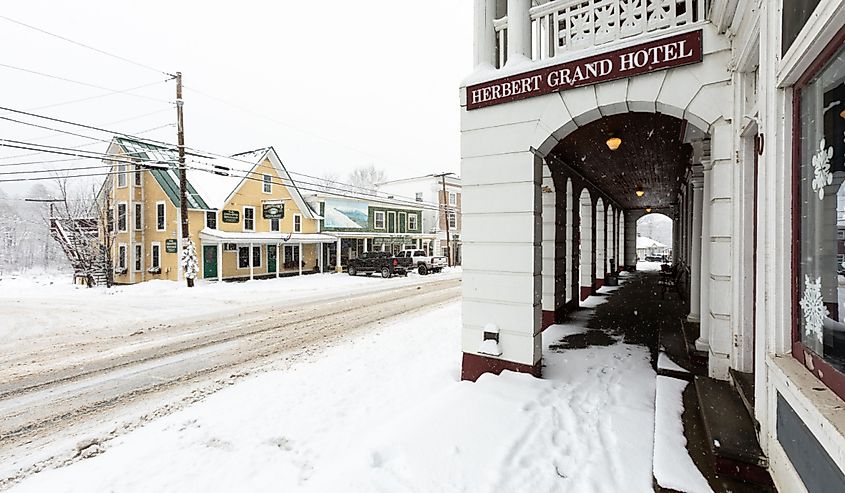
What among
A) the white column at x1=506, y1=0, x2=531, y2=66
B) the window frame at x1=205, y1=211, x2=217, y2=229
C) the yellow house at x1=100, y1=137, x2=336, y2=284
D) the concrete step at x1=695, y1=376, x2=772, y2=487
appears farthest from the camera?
the window frame at x1=205, y1=211, x2=217, y2=229

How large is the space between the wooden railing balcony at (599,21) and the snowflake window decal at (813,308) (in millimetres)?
3063

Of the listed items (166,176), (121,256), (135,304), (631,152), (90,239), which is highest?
(166,176)

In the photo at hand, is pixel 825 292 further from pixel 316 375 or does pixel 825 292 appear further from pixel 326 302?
pixel 326 302

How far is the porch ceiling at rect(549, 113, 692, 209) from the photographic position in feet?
19.8

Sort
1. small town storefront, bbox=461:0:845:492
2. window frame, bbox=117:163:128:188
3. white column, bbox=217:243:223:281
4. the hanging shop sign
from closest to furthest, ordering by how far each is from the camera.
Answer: small town storefront, bbox=461:0:845:492 → white column, bbox=217:243:223:281 → window frame, bbox=117:163:128:188 → the hanging shop sign

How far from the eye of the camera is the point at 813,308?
7.03 ft

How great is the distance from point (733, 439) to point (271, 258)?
82.3 feet

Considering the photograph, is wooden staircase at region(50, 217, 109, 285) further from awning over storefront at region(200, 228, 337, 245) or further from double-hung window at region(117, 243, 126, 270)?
awning over storefront at region(200, 228, 337, 245)

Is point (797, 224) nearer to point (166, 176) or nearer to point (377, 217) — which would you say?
point (166, 176)

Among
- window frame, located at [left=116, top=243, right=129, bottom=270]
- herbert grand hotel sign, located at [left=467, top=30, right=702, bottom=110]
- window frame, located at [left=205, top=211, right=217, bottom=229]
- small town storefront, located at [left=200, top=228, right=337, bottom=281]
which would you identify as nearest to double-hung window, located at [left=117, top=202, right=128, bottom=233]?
window frame, located at [left=116, top=243, right=129, bottom=270]

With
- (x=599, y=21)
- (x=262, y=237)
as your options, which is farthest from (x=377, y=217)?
(x=599, y=21)

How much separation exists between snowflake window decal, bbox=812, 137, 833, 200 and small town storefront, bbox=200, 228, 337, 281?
2288 cm

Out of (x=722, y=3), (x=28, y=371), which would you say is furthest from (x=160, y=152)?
(x=722, y=3)

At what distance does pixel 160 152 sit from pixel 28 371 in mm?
19820
